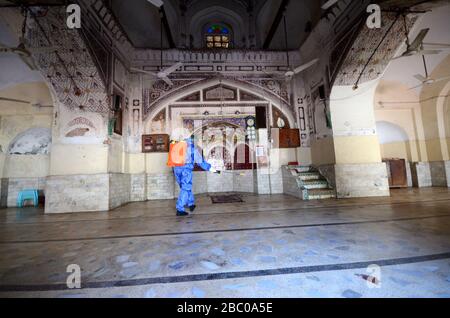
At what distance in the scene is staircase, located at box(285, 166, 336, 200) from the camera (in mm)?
5766

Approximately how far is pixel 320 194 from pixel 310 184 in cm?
48

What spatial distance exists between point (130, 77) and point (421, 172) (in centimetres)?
1182

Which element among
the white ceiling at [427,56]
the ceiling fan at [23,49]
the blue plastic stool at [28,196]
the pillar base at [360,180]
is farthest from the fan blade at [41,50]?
the white ceiling at [427,56]

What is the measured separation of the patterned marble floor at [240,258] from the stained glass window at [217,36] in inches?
341

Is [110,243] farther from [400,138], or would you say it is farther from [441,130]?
[441,130]

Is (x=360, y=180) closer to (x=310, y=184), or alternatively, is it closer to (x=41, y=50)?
(x=310, y=184)

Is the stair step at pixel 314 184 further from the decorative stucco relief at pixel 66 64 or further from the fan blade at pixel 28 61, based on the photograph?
the fan blade at pixel 28 61

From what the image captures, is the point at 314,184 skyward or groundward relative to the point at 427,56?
groundward

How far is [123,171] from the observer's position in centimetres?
659

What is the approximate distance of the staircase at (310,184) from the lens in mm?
5766

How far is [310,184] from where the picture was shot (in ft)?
20.3

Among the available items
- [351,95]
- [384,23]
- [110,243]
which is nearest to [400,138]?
[351,95]

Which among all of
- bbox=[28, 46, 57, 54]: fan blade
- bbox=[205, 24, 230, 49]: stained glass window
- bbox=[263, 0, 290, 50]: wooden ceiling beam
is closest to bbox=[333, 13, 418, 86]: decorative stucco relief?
bbox=[263, 0, 290, 50]: wooden ceiling beam

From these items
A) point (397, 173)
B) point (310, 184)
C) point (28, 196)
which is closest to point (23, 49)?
point (28, 196)
